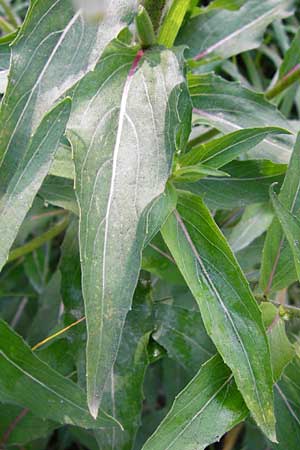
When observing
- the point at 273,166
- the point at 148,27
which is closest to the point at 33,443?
the point at 273,166

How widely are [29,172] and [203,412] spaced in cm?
32

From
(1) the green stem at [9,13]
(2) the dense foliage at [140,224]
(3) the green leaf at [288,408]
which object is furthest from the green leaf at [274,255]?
(1) the green stem at [9,13]

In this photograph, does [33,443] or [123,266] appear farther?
[33,443]

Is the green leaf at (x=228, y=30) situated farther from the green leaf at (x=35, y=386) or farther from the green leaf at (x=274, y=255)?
the green leaf at (x=35, y=386)

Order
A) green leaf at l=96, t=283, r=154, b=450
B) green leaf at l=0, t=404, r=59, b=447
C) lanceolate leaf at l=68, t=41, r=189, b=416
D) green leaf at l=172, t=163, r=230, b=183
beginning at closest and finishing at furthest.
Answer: lanceolate leaf at l=68, t=41, r=189, b=416
green leaf at l=172, t=163, r=230, b=183
green leaf at l=96, t=283, r=154, b=450
green leaf at l=0, t=404, r=59, b=447

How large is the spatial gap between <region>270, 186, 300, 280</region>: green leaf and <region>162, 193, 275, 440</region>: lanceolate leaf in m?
0.07

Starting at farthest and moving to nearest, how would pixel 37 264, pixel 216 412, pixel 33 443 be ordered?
pixel 37 264 < pixel 33 443 < pixel 216 412

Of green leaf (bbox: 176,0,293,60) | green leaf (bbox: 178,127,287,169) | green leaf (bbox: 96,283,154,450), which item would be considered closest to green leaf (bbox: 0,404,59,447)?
green leaf (bbox: 96,283,154,450)

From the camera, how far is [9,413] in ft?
3.20

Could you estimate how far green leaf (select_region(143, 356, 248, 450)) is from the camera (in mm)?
701

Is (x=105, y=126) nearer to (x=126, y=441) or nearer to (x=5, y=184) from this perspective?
(x=5, y=184)

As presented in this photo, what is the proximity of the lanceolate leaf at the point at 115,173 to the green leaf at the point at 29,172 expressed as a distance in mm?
20

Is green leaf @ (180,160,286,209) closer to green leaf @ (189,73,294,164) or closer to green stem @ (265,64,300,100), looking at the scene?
green leaf @ (189,73,294,164)

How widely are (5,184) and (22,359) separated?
0.24 meters
